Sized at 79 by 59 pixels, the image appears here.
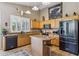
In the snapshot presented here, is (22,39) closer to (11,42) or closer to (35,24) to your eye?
(11,42)

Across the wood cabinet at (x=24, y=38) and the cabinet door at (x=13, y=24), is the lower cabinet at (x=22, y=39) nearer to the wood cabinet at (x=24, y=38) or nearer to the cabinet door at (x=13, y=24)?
the wood cabinet at (x=24, y=38)

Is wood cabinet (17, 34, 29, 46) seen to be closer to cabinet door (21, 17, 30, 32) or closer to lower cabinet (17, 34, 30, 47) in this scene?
lower cabinet (17, 34, 30, 47)

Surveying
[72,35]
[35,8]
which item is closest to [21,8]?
[35,8]

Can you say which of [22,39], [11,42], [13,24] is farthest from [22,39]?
[13,24]

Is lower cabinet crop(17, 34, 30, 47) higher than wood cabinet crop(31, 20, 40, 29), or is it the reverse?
wood cabinet crop(31, 20, 40, 29)

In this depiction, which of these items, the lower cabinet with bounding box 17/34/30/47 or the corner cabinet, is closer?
the corner cabinet

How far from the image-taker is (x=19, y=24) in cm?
243

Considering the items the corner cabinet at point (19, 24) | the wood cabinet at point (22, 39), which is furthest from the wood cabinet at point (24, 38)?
the corner cabinet at point (19, 24)

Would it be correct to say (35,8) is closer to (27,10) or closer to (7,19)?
(27,10)

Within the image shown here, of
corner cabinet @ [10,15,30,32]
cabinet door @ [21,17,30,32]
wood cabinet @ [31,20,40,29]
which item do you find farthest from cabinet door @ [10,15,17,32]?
wood cabinet @ [31,20,40,29]

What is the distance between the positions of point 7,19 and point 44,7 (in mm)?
892

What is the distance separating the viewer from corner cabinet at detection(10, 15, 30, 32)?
237cm

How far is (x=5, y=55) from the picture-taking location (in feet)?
7.72

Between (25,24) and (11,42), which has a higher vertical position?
(25,24)
